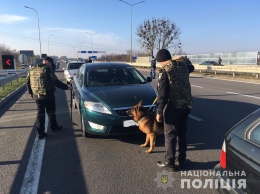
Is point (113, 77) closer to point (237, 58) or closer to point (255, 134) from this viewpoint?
point (255, 134)

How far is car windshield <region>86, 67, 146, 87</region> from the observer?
6.86 m

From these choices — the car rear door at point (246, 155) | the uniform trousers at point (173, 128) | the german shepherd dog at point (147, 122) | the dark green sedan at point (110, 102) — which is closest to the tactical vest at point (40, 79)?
the dark green sedan at point (110, 102)

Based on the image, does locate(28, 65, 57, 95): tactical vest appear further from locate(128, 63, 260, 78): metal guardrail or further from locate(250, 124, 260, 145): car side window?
locate(128, 63, 260, 78): metal guardrail

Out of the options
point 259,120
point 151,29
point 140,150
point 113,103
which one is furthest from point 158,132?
point 151,29

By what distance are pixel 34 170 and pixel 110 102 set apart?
74.3 inches

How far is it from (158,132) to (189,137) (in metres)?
1.26

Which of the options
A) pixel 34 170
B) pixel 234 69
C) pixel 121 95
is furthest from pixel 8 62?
pixel 234 69

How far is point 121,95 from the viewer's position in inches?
229

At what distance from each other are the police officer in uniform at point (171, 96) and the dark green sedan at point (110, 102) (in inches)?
48.3

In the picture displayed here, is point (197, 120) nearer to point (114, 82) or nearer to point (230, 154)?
point (114, 82)

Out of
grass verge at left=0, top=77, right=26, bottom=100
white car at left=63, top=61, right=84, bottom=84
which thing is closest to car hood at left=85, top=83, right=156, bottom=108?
grass verge at left=0, top=77, right=26, bottom=100

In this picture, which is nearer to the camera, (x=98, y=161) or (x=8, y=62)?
(x=98, y=161)

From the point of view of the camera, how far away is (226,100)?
426 inches

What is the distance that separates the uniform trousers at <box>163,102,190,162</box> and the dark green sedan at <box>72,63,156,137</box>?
1.18m
